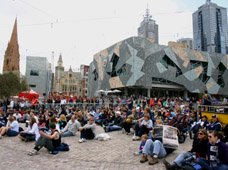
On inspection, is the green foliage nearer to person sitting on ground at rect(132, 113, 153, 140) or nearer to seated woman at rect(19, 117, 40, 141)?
seated woman at rect(19, 117, 40, 141)

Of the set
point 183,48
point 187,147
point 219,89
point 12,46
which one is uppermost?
point 12,46

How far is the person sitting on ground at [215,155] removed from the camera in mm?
4891

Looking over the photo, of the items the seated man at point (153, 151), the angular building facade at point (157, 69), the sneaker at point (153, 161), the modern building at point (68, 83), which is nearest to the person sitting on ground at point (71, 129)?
the seated man at point (153, 151)

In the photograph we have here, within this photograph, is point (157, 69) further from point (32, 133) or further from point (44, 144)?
point (44, 144)

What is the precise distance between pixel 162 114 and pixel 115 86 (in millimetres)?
30002

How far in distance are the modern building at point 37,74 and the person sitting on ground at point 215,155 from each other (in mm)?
69545

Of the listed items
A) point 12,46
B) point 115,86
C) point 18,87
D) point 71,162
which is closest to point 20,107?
point 71,162

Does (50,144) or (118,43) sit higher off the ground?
(118,43)

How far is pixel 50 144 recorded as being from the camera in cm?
769

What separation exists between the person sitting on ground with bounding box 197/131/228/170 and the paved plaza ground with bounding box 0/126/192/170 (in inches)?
53.7

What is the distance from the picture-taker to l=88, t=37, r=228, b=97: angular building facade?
42.1 meters

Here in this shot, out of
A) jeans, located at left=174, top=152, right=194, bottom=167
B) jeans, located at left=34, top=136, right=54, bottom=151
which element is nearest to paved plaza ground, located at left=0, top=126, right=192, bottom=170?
jeans, located at left=34, top=136, right=54, bottom=151

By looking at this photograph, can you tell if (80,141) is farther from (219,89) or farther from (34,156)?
(219,89)

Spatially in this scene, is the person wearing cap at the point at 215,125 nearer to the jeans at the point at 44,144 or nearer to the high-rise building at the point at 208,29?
the jeans at the point at 44,144
